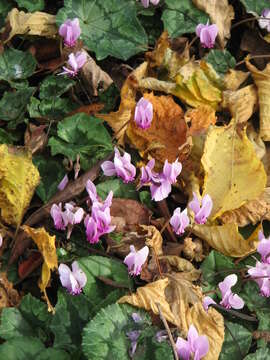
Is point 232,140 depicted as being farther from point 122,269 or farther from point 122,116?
point 122,269

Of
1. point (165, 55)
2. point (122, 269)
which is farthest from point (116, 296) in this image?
point (165, 55)

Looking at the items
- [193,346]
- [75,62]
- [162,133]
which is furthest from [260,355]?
[75,62]

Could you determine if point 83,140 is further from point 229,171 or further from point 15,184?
point 229,171

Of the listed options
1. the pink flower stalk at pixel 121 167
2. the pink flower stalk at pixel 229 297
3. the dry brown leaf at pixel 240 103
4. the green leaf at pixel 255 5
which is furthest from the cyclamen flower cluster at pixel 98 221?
the green leaf at pixel 255 5

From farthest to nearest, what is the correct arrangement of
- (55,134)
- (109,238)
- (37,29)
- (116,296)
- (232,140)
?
(37,29)
(55,134)
(232,140)
(109,238)
(116,296)

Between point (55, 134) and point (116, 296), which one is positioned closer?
point (116, 296)

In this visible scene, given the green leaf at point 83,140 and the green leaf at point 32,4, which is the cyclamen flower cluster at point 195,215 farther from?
the green leaf at point 32,4
